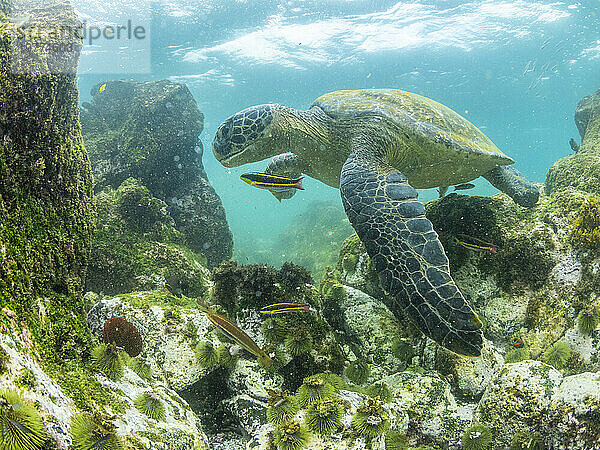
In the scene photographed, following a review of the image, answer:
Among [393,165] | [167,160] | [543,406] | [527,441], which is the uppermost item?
[393,165]

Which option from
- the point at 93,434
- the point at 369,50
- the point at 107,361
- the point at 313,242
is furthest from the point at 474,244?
the point at 369,50

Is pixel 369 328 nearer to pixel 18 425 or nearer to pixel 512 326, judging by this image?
pixel 512 326

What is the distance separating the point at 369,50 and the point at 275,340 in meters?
24.7

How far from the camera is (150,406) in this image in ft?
6.74

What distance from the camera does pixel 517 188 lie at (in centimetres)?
486

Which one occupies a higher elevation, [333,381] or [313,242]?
[333,381]

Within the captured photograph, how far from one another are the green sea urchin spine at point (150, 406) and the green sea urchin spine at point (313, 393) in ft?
2.98

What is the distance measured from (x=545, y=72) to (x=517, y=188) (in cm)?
3192

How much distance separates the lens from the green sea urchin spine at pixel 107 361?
2.15 m

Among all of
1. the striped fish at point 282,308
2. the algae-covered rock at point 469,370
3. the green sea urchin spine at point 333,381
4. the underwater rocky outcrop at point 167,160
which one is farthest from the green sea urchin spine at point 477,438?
the underwater rocky outcrop at point 167,160

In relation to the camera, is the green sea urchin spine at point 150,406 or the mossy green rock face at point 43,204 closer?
the mossy green rock face at point 43,204

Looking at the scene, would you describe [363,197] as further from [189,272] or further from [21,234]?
[189,272]

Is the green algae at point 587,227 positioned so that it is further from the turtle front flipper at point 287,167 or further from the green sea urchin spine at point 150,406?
the green sea urchin spine at point 150,406

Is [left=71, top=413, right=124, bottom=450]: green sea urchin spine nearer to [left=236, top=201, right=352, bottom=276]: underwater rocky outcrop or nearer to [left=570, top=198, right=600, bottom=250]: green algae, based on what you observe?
[left=570, top=198, right=600, bottom=250]: green algae
